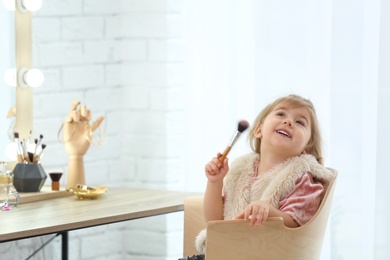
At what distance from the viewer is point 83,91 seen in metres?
3.15

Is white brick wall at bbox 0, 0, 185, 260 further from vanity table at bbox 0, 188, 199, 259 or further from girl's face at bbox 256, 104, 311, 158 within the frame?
girl's face at bbox 256, 104, 311, 158

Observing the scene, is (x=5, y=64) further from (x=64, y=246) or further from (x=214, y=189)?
(x=214, y=189)

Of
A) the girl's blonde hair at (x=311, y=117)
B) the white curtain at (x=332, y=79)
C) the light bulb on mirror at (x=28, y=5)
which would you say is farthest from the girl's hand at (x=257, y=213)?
the light bulb on mirror at (x=28, y=5)

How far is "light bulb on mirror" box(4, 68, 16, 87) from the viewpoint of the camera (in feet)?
9.42

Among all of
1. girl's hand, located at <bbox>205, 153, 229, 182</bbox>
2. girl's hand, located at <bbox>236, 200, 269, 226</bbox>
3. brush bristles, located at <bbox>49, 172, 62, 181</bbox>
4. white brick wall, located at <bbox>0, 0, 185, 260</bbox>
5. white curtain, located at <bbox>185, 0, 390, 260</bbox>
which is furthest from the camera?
white brick wall, located at <bbox>0, 0, 185, 260</bbox>

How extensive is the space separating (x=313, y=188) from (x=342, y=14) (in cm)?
67

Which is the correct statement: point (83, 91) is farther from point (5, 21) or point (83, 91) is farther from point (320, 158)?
point (320, 158)

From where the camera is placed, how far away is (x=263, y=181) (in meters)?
2.40

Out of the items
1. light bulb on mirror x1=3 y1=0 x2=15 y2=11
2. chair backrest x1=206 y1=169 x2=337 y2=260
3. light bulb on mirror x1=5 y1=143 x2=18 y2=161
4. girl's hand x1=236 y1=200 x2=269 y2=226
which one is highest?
light bulb on mirror x1=3 y1=0 x2=15 y2=11

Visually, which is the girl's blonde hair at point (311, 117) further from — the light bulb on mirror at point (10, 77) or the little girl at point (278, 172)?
the light bulb on mirror at point (10, 77)

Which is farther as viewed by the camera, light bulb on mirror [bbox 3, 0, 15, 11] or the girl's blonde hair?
light bulb on mirror [bbox 3, 0, 15, 11]

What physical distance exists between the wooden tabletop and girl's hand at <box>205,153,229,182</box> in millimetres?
277

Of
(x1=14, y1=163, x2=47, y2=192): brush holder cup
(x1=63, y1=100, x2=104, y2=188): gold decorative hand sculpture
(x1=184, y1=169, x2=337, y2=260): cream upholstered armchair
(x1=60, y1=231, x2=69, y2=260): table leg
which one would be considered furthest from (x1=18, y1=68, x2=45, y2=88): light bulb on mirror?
(x1=184, y1=169, x2=337, y2=260): cream upholstered armchair

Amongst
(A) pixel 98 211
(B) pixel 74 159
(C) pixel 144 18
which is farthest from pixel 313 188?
(C) pixel 144 18
